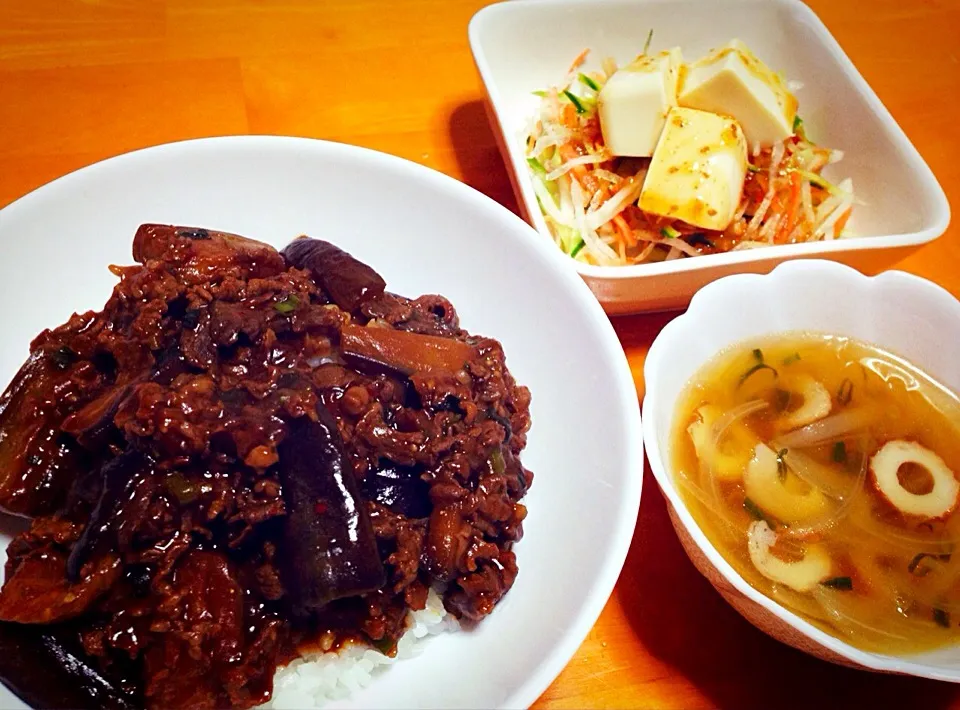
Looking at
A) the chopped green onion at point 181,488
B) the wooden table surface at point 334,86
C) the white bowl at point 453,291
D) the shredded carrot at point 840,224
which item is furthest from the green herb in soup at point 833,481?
the chopped green onion at point 181,488

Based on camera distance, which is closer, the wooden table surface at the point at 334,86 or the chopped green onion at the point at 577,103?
the wooden table surface at the point at 334,86

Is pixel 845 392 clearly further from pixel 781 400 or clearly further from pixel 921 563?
pixel 921 563

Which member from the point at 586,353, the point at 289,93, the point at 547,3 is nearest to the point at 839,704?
the point at 586,353

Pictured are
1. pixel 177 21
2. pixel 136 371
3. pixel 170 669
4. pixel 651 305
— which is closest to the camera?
pixel 170 669

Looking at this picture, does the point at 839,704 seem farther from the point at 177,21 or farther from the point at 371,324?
the point at 177,21

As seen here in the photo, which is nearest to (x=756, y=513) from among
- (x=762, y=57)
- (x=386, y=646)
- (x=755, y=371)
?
(x=755, y=371)

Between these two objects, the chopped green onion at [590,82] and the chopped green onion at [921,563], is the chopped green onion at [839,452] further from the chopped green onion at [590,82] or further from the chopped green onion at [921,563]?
the chopped green onion at [590,82]
